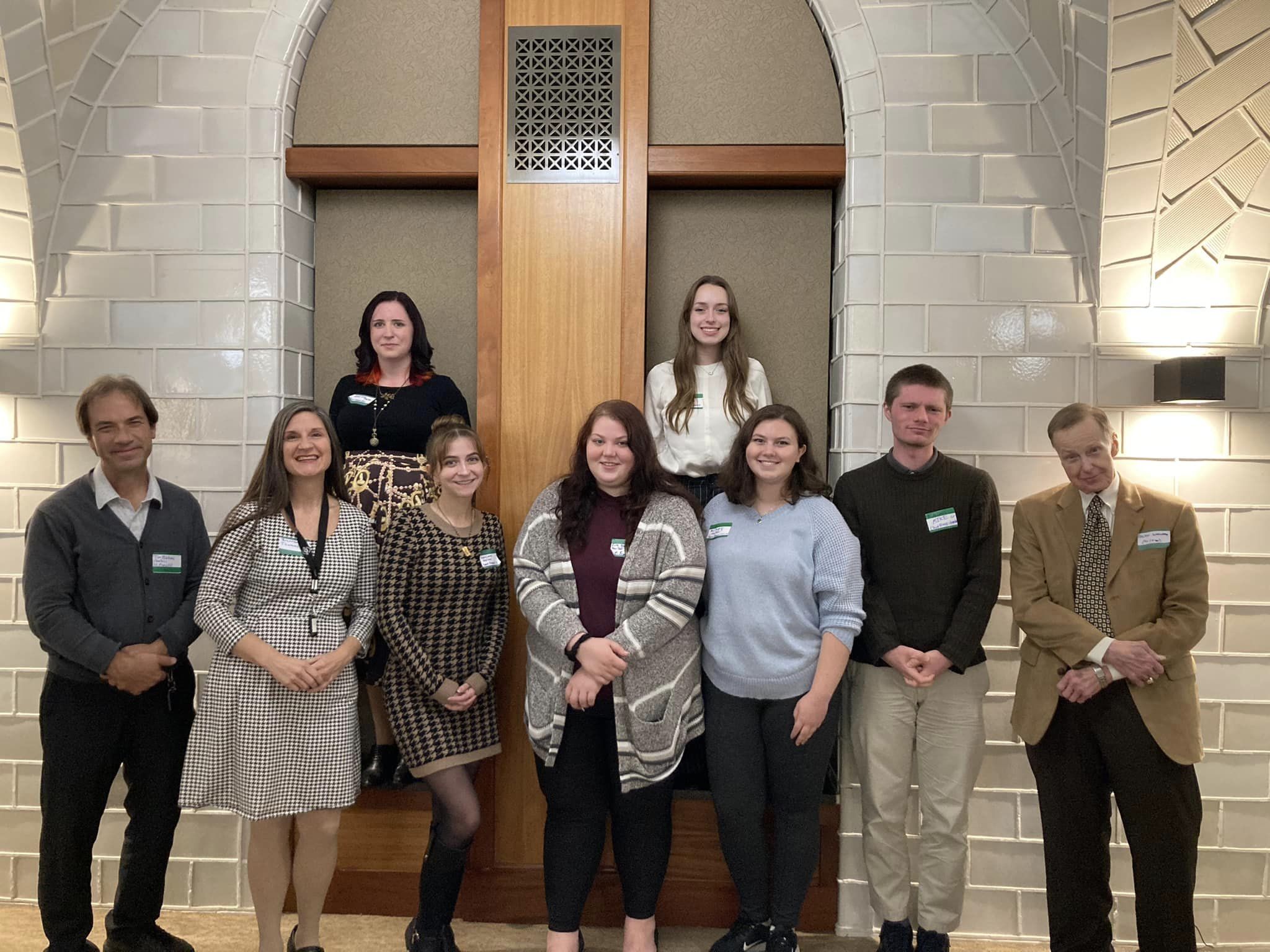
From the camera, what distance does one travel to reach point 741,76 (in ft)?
10.7

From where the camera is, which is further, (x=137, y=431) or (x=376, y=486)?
(x=376, y=486)

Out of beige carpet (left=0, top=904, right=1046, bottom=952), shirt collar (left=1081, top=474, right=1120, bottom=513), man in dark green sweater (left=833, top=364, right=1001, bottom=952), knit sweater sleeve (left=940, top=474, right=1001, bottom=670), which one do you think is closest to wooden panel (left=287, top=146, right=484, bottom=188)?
man in dark green sweater (left=833, top=364, right=1001, bottom=952)

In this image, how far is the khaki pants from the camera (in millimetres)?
2756

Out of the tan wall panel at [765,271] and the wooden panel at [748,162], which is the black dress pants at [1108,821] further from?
the wooden panel at [748,162]

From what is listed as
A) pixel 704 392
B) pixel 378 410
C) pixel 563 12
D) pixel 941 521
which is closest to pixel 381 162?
pixel 563 12

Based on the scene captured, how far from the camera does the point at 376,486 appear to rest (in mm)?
2947

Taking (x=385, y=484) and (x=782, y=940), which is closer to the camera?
(x=782, y=940)

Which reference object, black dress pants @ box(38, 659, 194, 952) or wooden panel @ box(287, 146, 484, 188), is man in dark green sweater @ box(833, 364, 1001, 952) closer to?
wooden panel @ box(287, 146, 484, 188)

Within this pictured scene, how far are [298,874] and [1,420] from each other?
205cm

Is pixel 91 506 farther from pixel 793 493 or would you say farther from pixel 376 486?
pixel 793 493

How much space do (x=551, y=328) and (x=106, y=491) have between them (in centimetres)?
151

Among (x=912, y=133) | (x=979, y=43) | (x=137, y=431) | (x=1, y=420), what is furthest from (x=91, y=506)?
(x=979, y=43)

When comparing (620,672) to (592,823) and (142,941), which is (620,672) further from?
(142,941)

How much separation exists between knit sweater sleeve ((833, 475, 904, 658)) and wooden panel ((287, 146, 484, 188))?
Answer: 1.85m
